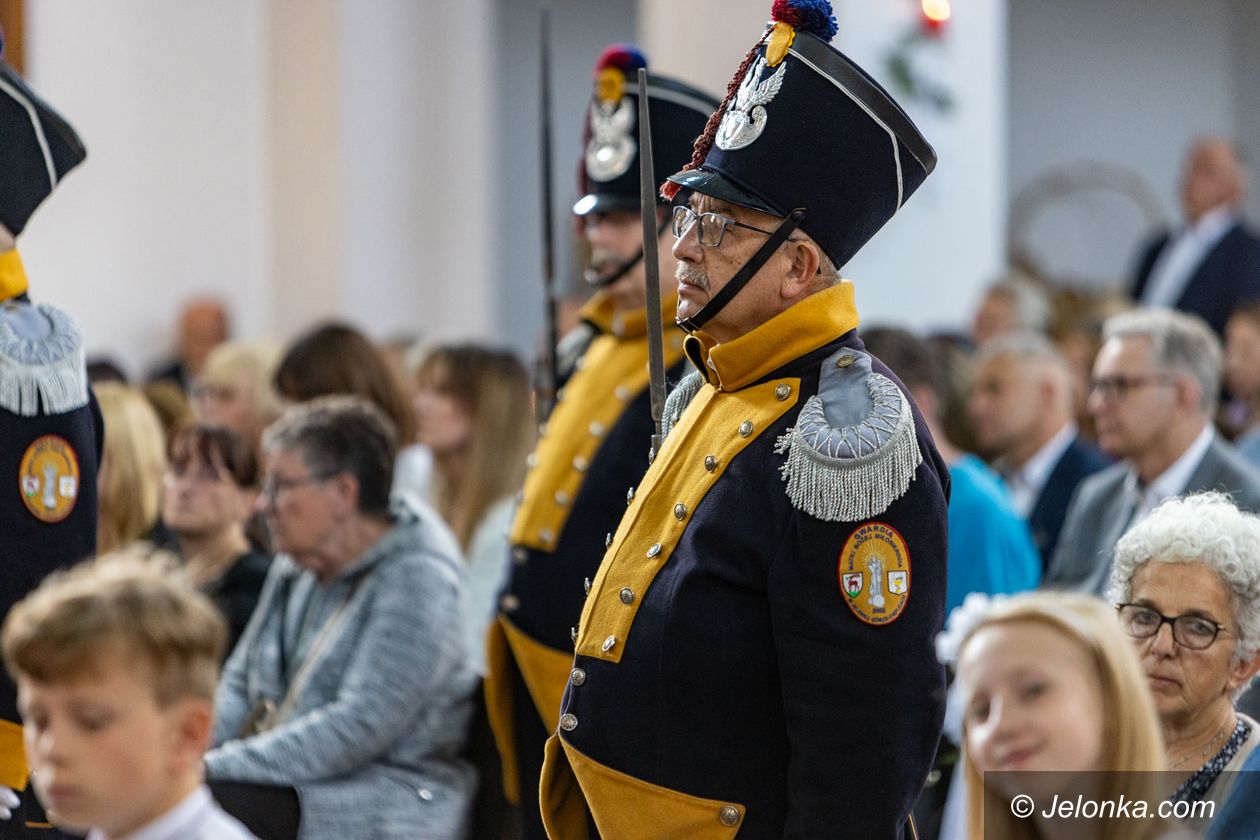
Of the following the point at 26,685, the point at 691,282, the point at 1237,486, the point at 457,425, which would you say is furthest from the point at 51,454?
the point at 1237,486

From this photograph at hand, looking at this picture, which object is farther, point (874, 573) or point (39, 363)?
point (39, 363)

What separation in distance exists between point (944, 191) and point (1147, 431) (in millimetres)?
3065

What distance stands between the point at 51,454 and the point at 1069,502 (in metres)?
3.11

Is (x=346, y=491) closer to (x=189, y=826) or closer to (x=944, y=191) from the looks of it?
(x=189, y=826)

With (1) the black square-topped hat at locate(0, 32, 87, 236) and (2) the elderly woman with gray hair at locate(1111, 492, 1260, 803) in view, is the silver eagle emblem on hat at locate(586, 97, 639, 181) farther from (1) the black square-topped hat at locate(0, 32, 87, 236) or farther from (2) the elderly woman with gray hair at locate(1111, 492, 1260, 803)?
(2) the elderly woman with gray hair at locate(1111, 492, 1260, 803)

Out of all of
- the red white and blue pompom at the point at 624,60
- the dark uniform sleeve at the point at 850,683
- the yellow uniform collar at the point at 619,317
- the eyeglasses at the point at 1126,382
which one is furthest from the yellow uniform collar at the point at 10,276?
the eyeglasses at the point at 1126,382

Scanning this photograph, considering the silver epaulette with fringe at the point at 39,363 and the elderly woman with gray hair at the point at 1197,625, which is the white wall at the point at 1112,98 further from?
the silver epaulette with fringe at the point at 39,363

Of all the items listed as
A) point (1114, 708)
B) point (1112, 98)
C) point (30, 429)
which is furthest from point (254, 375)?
point (1112, 98)

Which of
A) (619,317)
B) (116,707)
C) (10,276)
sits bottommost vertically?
(116,707)

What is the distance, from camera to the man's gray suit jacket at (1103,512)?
384 centimetres

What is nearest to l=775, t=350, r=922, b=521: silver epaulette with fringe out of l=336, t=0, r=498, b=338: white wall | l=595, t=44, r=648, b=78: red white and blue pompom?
l=595, t=44, r=648, b=78: red white and blue pompom

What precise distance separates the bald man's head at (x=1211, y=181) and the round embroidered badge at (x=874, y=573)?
635cm

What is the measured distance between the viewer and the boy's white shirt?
1.88 meters

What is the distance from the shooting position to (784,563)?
86.0 inches
